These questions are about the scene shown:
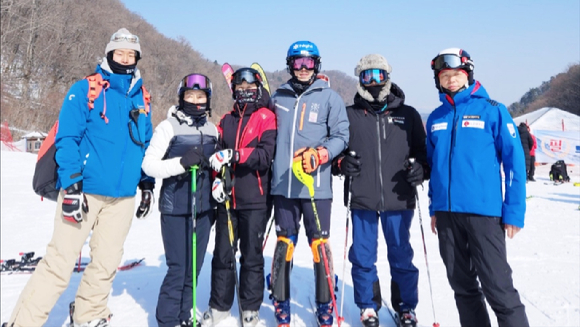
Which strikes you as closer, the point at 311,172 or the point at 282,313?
the point at 311,172

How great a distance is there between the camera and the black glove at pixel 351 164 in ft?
10.6

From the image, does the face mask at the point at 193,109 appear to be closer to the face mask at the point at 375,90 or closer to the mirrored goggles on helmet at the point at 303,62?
the mirrored goggles on helmet at the point at 303,62

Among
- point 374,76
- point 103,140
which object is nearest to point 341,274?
point 374,76

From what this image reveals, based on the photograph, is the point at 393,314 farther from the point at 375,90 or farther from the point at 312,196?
the point at 375,90

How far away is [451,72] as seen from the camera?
291 cm

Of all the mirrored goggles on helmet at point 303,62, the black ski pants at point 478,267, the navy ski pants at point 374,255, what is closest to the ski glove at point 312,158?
the navy ski pants at point 374,255

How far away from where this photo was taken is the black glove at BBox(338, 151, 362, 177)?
3.23m

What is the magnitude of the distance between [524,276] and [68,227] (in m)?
4.86

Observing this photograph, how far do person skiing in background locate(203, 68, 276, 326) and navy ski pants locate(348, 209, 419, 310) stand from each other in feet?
2.80

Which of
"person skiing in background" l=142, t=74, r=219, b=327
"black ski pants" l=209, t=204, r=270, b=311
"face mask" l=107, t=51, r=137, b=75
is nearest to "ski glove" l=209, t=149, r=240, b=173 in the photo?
"person skiing in background" l=142, t=74, r=219, b=327

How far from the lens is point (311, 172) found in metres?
3.17

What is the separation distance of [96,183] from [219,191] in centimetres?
96

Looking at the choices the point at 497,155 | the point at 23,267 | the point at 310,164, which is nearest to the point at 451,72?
the point at 497,155

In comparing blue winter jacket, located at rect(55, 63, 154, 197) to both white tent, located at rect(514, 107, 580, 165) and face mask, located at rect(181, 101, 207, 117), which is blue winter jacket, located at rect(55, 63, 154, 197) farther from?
white tent, located at rect(514, 107, 580, 165)
